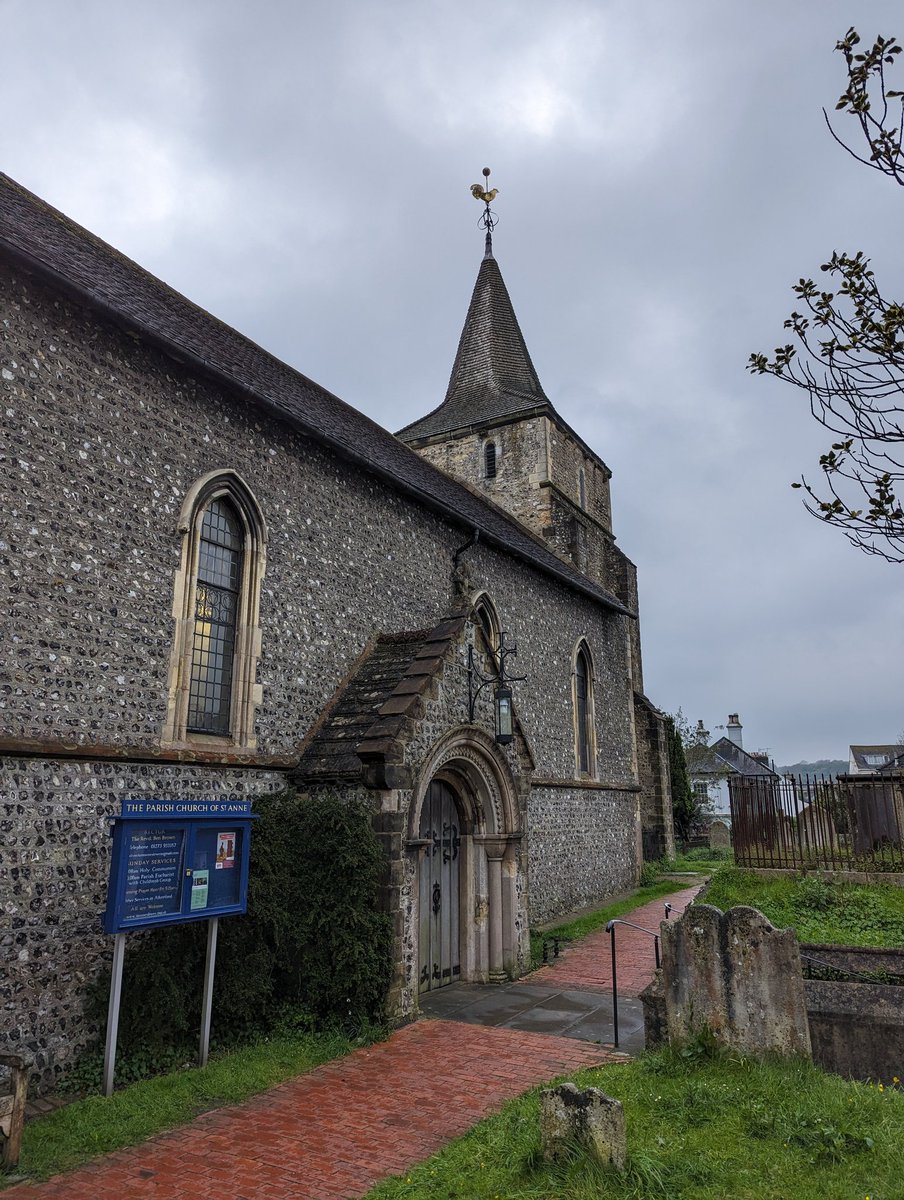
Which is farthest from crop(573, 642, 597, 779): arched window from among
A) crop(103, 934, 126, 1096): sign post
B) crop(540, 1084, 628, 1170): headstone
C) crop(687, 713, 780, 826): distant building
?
crop(687, 713, 780, 826): distant building

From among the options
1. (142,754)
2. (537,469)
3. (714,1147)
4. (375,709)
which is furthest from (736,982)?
(537,469)

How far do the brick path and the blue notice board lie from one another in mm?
5307

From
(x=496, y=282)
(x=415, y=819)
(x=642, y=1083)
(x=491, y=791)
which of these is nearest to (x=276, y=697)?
(x=415, y=819)

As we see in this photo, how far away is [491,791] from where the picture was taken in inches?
447

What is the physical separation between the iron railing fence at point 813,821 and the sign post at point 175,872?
8115mm

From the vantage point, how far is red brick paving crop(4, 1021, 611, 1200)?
5105 mm

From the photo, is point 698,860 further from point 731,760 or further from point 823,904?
point 731,760

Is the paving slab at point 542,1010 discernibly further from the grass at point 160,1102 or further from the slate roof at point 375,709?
the slate roof at point 375,709

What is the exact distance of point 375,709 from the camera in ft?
32.8

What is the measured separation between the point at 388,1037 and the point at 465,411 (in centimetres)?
2173

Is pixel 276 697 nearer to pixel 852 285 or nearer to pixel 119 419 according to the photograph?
pixel 119 419

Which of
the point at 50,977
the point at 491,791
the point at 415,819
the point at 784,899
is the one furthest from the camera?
the point at 491,791

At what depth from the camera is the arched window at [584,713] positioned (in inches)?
752

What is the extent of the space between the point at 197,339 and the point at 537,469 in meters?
14.9
